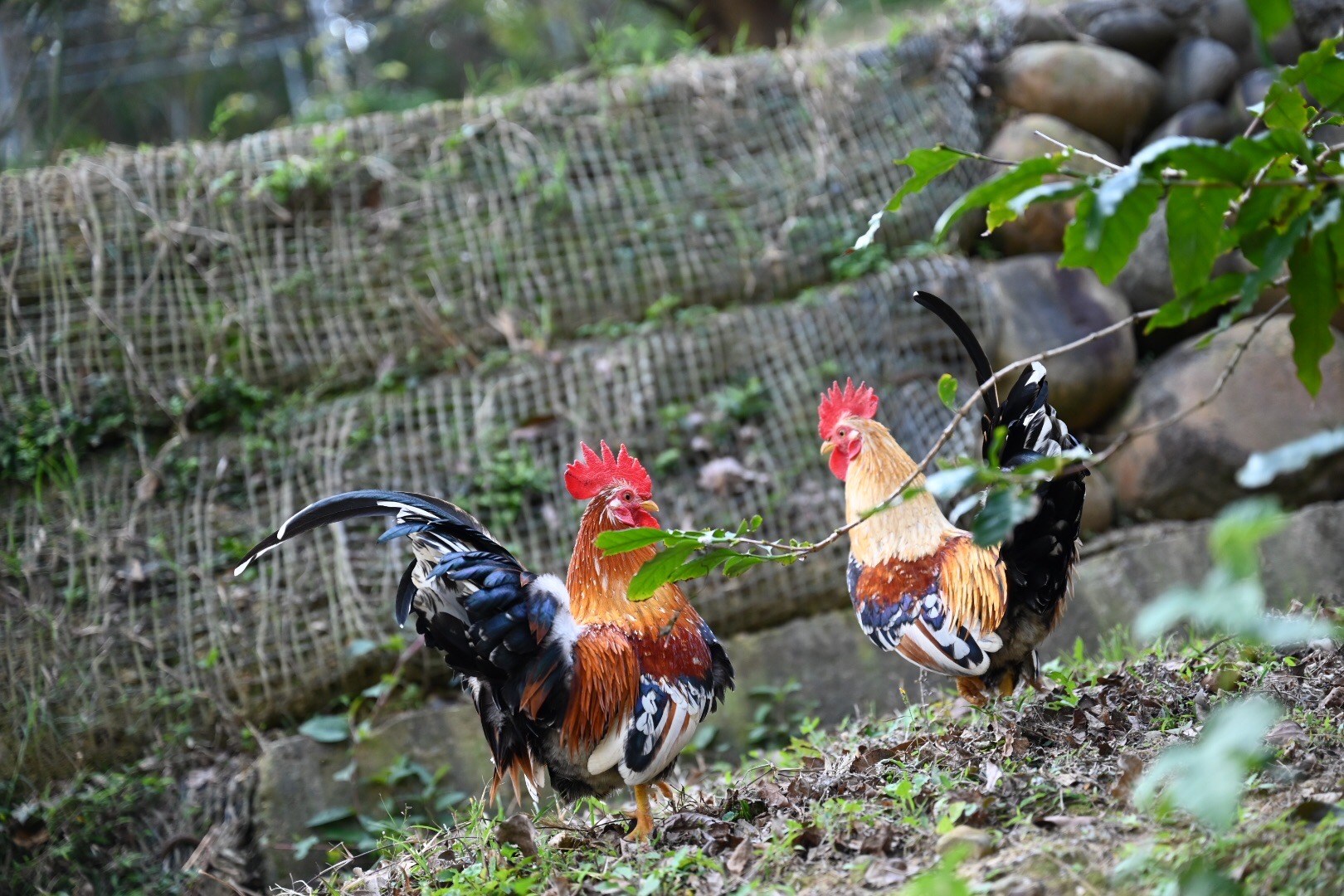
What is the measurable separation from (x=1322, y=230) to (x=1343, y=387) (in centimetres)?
408

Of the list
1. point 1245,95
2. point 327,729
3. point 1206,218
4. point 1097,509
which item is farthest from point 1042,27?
point 327,729

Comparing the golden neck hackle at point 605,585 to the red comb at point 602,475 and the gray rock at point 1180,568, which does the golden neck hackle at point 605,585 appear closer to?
the red comb at point 602,475

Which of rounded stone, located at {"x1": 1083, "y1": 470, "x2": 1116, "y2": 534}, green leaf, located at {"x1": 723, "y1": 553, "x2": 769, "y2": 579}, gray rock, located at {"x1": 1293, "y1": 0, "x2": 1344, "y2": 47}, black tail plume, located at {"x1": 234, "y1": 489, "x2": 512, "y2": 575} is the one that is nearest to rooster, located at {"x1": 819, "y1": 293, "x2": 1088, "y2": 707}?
green leaf, located at {"x1": 723, "y1": 553, "x2": 769, "y2": 579}

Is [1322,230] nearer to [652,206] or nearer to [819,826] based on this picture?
[819,826]

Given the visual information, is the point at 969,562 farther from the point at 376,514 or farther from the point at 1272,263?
the point at 376,514

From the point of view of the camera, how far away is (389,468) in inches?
217

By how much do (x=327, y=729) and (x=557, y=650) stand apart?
7.38ft

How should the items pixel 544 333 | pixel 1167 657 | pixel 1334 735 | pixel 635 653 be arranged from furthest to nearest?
pixel 544 333
pixel 1167 657
pixel 635 653
pixel 1334 735

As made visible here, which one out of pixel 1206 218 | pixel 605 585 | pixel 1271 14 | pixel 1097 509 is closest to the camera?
pixel 1271 14

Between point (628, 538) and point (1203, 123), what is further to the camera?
point (1203, 123)

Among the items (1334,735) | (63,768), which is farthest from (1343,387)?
(63,768)

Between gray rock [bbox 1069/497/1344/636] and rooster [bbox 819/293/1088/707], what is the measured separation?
173 cm

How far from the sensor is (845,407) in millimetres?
4035

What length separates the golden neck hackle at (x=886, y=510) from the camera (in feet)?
12.1
